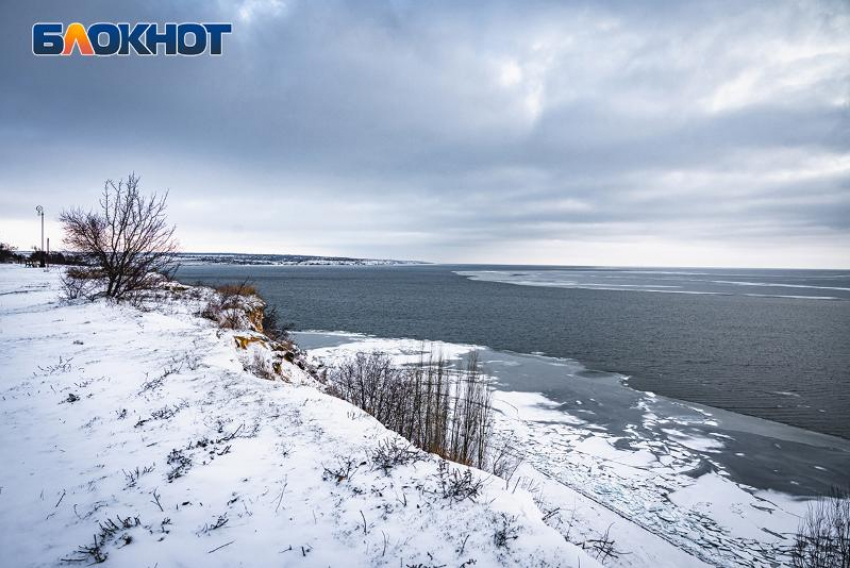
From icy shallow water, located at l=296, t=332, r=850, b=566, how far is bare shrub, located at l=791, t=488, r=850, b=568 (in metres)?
0.27

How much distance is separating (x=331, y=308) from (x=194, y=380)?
42398 mm

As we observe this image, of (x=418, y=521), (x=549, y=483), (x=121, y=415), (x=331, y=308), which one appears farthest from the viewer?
(x=331, y=308)

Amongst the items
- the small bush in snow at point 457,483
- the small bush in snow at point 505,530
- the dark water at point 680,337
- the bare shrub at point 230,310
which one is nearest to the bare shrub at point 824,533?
the small bush in snow at point 505,530

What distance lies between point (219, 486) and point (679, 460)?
541 inches

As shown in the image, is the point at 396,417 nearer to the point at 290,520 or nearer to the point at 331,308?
the point at 290,520

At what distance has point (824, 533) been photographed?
821 cm

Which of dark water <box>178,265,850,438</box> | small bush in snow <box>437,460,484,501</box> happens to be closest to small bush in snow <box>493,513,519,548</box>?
small bush in snow <box>437,460,484,501</box>

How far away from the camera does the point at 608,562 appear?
750cm

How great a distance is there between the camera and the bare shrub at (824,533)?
24.1 feet

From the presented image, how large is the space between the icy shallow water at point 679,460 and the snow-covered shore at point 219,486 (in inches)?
239

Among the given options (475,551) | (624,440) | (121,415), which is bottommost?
(624,440)

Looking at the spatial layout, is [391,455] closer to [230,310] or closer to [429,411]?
[429,411]

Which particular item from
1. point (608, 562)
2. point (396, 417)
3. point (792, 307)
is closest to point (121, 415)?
point (396, 417)

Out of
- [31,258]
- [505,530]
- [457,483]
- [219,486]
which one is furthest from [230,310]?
[31,258]
